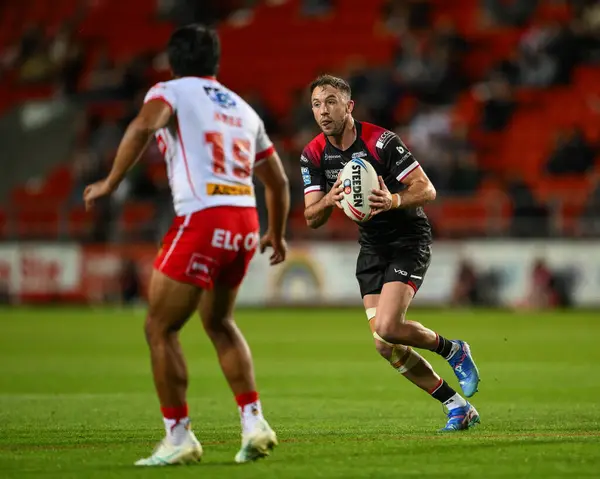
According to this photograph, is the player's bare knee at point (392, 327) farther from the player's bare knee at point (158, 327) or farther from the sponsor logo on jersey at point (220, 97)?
Result: the sponsor logo on jersey at point (220, 97)

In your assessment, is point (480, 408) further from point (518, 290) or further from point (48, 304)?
point (48, 304)

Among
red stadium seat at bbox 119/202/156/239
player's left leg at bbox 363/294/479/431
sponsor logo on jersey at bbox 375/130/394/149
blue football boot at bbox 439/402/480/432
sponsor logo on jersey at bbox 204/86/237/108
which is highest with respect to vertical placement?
sponsor logo on jersey at bbox 204/86/237/108

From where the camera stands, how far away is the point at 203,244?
22.1 feet

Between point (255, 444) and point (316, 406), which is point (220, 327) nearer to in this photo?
point (255, 444)

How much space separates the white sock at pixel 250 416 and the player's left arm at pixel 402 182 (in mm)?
1823

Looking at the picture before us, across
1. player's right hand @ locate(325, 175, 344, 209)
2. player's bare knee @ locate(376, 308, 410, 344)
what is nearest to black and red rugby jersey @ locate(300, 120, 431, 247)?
player's right hand @ locate(325, 175, 344, 209)

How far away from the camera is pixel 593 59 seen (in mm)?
28609

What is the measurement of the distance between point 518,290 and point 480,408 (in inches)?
603

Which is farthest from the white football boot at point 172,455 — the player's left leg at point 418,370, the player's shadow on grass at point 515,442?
the player's left leg at point 418,370

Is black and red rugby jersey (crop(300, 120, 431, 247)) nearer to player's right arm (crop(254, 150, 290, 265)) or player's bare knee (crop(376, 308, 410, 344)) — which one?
player's bare knee (crop(376, 308, 410, 344))

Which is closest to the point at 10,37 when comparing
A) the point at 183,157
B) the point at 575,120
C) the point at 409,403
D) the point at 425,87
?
the point at 425,87

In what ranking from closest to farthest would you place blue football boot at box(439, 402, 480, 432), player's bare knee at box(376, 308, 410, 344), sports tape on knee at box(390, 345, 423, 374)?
1. player's bare knee at box(376, 308, 410, 344)
2. blue football boot at box(439, 402, 480, 432)
3. sports tape on knee at box(390, 345, 423, 374)

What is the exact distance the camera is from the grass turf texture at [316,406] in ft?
22.1

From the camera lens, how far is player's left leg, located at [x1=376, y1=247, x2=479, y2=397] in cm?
835
